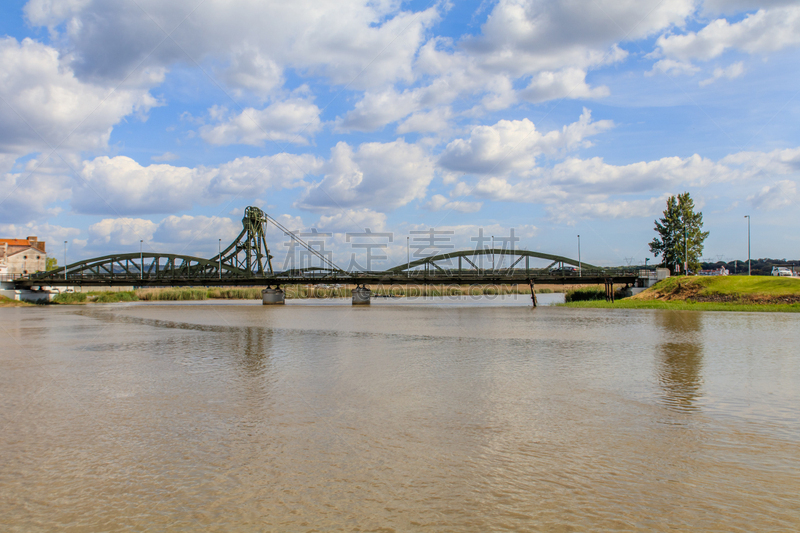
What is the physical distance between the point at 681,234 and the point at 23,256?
154 metres

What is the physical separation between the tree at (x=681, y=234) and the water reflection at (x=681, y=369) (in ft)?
171

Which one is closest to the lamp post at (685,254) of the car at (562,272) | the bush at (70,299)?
the car at (562,272)

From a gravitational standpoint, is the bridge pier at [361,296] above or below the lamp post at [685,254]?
below

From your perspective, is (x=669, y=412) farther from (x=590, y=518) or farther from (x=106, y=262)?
(x=106, y=262)

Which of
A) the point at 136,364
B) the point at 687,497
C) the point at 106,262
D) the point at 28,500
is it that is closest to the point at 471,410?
the point at 687,497

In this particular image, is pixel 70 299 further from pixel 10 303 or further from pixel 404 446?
pixel 404 446

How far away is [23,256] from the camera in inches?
5226

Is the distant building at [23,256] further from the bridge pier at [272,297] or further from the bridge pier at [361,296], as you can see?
the bridge pier at [361,296]

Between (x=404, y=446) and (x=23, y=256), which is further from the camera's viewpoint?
(x=23, y=256)

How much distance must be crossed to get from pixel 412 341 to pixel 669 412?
16.6 meters

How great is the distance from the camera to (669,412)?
1024 cm

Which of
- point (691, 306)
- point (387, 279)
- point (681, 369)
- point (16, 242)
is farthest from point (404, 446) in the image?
point (16, 242)

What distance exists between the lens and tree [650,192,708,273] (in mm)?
72625

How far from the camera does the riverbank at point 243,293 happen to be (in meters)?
93.4
